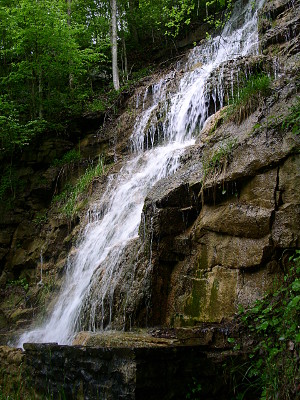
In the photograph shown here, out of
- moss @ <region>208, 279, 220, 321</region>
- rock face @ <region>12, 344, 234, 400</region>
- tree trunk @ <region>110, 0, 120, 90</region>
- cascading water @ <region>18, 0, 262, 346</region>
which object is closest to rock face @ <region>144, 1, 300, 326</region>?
moss @ <region>208, 279, 220, 321</region>

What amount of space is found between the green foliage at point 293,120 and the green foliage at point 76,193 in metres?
6.25

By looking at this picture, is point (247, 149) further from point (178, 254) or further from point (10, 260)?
point (10, 260)

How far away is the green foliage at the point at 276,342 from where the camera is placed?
3.51 meters

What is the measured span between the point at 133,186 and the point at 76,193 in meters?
2.70

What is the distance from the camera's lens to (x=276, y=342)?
156 inches

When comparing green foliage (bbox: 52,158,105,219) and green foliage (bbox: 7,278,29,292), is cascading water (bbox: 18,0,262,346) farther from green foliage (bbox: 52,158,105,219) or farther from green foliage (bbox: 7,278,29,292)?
green foliage (bbox: 7,278,29,292)

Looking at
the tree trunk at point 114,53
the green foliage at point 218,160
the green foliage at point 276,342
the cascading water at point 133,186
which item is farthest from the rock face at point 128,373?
the tree trunk at point 114,53

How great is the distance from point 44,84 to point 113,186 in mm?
7458

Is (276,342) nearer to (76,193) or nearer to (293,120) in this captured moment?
(293,120)

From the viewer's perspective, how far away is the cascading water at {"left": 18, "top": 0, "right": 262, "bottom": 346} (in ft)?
22.0

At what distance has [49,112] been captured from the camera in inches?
559

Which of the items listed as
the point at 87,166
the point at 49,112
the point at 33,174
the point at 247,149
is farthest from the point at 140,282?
the point at 49,112

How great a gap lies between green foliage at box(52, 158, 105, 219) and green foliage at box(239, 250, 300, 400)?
6766 mm

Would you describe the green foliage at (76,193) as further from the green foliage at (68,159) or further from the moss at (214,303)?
the moss at (214,303)
